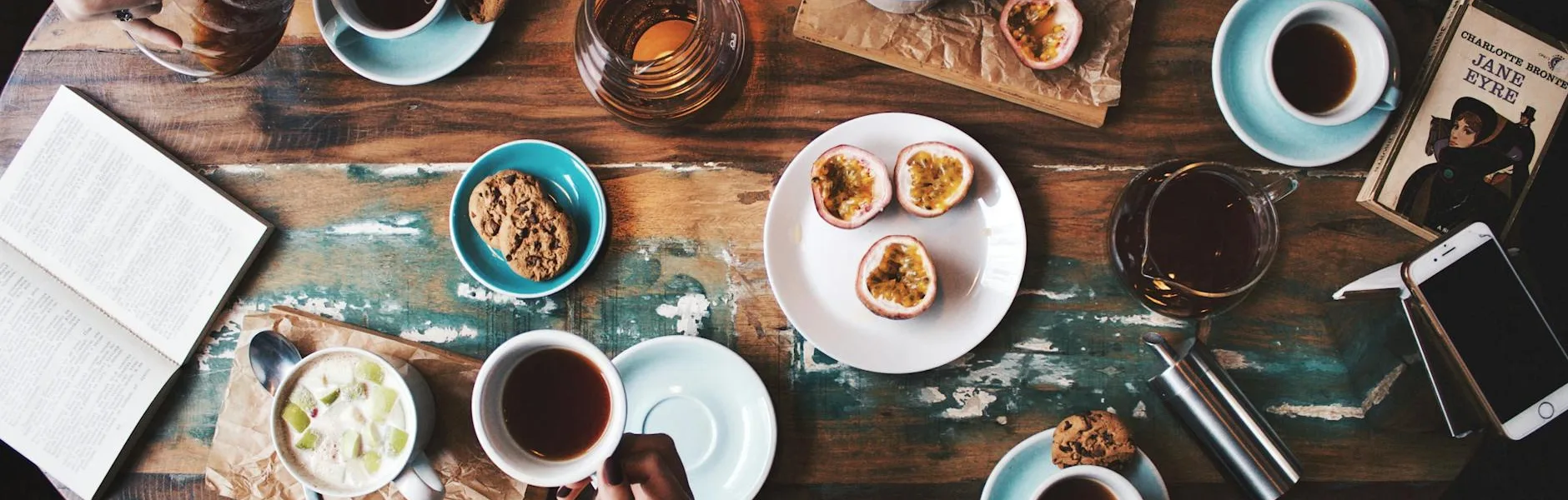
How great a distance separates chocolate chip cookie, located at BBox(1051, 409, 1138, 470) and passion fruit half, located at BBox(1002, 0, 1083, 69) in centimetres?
61

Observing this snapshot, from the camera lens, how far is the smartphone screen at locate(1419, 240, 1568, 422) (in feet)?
4.61

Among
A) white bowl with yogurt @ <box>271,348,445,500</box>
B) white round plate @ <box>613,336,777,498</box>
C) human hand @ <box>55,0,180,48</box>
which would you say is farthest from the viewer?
white round plate @ <box>613,336,777,498</box>

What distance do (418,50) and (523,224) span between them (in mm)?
392

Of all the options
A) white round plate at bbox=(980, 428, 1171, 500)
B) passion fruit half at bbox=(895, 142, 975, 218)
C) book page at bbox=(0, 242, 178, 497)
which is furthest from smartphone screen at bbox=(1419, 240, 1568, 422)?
book page at bbox=(0, 242, 178, 497)

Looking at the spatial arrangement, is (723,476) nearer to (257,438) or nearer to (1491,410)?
(257,438)

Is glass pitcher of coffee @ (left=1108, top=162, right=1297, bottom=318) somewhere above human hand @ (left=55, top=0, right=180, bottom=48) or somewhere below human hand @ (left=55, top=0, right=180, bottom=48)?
below

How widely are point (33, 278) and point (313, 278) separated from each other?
1.70ft

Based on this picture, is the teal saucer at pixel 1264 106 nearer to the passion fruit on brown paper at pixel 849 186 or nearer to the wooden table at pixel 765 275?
the wooden table at pixel 765 275

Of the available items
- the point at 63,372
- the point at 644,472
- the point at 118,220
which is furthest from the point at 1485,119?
the point at 63,372

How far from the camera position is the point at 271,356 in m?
1.50

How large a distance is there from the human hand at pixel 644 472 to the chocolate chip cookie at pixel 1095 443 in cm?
64

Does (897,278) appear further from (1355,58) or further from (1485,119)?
(1485,119)

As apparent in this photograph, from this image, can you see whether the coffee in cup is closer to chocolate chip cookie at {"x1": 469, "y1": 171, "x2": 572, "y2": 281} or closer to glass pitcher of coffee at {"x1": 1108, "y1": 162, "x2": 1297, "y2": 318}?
chocolate chip cookie at {"x1": 469, "y1": 171, "x2": 572, "y2": 281}

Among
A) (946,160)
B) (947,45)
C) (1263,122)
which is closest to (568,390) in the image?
(946,160)
